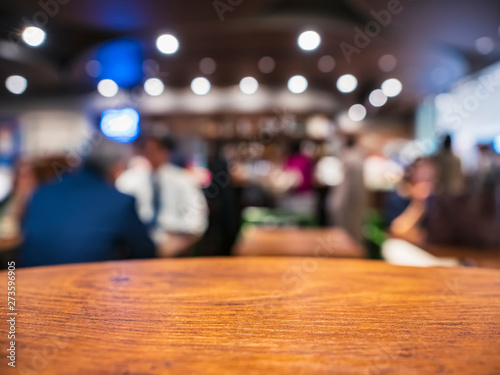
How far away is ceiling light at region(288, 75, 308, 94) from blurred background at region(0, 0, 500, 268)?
0.21 feet

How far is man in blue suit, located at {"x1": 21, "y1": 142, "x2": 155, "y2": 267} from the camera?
1.57m

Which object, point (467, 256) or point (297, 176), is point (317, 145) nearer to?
point (297, 176)

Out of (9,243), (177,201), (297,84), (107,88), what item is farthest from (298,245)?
(107,88)

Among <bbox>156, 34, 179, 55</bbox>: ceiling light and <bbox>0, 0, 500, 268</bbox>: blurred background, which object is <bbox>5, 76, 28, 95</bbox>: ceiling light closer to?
<bbox>0, 0, 500, 268</bbox>: blurred background

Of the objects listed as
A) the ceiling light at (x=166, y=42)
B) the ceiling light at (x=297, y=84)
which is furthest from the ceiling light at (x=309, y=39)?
the ceiling light at (x=297, y=84)

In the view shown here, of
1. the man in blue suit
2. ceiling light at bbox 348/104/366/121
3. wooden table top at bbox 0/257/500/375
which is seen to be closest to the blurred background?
the man in blue suit

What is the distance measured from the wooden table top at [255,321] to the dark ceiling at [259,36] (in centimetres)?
202

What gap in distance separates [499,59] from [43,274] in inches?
305

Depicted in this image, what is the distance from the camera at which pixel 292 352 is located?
43 cm

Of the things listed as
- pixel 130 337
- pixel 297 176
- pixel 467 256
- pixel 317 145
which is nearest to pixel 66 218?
pixel 130 337

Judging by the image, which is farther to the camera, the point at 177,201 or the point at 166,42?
the point at 166,42

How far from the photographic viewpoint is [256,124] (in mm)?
8719

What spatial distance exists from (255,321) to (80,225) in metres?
1.31

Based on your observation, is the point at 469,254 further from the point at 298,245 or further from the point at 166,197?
the point at 166,197
